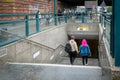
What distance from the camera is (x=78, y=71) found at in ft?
21.1

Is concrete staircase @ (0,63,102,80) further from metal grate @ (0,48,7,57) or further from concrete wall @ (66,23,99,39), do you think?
concrete wall @ (66,23,99,39)

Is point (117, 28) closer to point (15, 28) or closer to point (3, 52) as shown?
point (3, 52)

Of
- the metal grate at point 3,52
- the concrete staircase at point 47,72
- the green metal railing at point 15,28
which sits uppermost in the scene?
the green metal railing at point 15,28

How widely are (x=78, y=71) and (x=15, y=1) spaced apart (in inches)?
492

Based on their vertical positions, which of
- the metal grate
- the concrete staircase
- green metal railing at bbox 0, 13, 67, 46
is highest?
green metal railing at bbox 0, 13, 67, 46

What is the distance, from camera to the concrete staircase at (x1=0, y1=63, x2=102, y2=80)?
19.4 ft

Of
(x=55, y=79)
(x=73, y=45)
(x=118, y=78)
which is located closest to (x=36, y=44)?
(x=73, y=45)

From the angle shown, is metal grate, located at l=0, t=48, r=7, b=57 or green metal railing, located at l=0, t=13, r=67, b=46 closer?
metal grate, located at l=0, t=48, r=7, b=57

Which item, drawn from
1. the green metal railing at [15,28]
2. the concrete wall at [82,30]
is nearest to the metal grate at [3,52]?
the green metal railing at [15,28]

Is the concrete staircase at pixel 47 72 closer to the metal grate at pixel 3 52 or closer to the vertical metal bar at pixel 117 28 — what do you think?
the metal grate at pixel 3 52

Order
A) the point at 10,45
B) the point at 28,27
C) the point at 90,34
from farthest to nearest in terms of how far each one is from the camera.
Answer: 1. the point at 90,34
2. the point at 28,27
3. the point at 10,45

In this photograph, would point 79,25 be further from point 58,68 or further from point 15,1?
point 58,68

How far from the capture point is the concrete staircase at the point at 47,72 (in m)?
5.90

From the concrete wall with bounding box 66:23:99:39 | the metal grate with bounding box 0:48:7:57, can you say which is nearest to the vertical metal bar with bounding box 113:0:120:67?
the metal grate with bounding box 0:48:7:57
